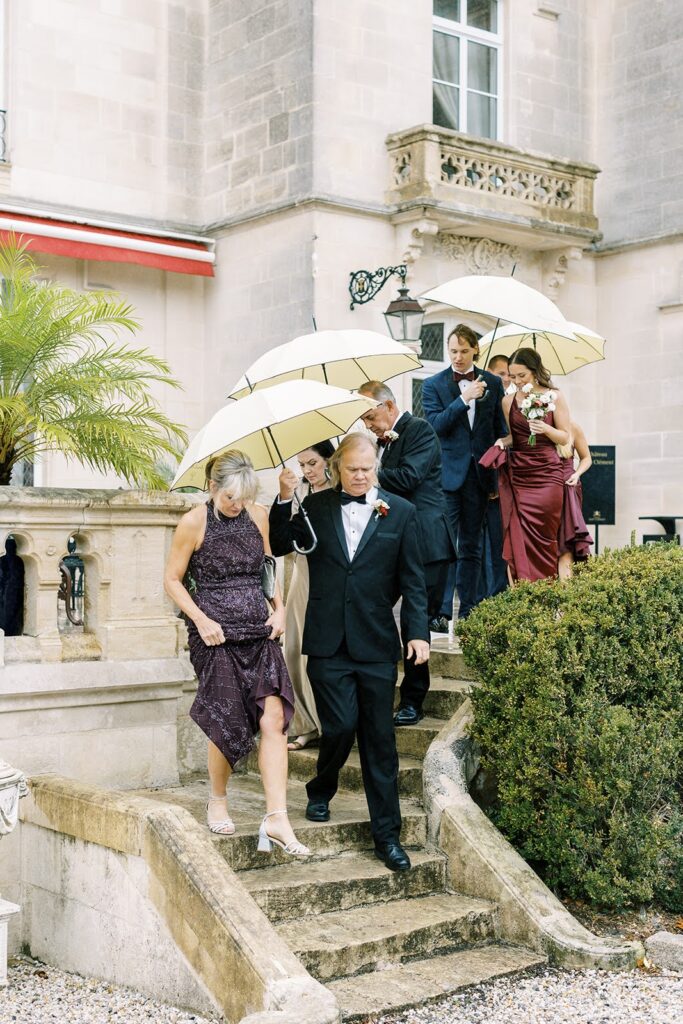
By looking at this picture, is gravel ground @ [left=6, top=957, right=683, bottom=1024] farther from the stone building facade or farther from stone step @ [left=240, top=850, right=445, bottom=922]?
the stone building facade

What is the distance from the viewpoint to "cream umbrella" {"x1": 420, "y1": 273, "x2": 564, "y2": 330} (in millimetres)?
7965

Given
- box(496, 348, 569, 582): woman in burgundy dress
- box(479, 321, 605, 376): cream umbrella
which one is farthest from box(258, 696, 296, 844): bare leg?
box(479, 321, 605, 376): cream umbrella

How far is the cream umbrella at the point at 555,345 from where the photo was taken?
29.9ft

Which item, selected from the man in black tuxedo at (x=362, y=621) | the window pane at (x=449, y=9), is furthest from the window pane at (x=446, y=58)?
the man in black tuxedo at (x=362, y=621)

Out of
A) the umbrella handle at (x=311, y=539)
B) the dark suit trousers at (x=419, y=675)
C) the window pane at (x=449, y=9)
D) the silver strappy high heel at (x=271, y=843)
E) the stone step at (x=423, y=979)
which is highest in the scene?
the window pane at (x=449, y=9)

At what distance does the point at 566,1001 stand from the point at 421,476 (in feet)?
9.73

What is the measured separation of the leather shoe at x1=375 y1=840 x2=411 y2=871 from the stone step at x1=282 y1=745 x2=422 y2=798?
2.44ft

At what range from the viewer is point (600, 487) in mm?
15039

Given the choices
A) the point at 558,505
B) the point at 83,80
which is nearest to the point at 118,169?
the point at 83,80

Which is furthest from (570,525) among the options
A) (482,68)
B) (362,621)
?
(482,68)

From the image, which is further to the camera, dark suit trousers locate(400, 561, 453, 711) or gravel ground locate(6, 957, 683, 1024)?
dark suit trousers locate(400, 561, 453, 711)

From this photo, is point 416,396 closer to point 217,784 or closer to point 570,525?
point 570,525

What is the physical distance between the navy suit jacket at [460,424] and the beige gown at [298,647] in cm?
140

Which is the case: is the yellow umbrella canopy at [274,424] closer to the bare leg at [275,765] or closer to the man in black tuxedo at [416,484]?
the man in black tuxedo at [416,484]
